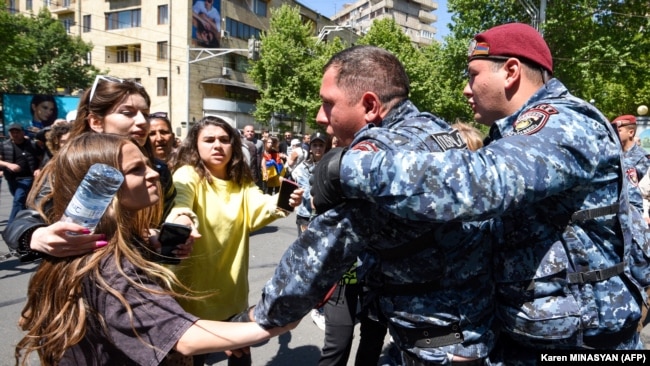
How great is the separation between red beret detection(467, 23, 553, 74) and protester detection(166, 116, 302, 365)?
1347 millimetres

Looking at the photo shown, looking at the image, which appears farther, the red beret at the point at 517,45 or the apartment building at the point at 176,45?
the apartment building at the point at 176,45

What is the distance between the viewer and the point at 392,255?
4.65 feet

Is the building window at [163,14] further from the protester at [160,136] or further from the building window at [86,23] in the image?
the protester at [160,136]

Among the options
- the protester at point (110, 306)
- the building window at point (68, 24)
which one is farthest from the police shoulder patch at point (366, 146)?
the building window at point (68, 24)

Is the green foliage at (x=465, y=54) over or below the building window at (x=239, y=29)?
below

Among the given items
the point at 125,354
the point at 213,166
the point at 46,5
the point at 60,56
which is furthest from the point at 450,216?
the point at 46,5

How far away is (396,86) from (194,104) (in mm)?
35754

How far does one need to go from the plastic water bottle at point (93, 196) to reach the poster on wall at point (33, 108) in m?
19.9

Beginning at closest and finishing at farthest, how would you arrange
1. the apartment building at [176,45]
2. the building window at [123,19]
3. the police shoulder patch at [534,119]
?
the police shoulder patch at [534,119]
the apartment building at [176,45]
the building window at [123,19]

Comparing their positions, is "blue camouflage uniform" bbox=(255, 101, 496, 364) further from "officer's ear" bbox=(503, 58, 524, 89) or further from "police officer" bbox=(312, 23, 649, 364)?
"officer's ear" bbox=(503, 58, 524, 89)

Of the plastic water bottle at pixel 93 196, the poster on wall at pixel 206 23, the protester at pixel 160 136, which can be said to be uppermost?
the poster on wall at pixel 206 23

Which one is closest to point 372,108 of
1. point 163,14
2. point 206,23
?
point 206,23

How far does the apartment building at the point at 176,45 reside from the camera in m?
34.5

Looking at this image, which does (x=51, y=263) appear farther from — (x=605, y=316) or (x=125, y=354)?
(x=605, y=316)
